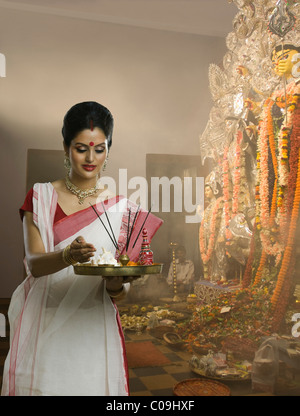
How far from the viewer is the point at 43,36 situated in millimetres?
2588

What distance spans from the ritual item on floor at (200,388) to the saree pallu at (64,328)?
2.95 feet

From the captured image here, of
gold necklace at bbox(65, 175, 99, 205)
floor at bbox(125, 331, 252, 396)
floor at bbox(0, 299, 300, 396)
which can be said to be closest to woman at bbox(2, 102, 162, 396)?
gold necklace at bbox(65, 175, 99, 205)

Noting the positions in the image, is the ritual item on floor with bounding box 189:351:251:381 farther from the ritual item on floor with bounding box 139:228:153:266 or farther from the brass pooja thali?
the brass pooja thali

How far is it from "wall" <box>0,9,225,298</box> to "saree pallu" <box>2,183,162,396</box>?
0.87 m

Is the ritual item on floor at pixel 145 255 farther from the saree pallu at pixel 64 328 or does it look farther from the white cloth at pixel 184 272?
the white cloth at pixel 184 272

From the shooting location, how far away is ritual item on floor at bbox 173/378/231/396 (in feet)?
8.16

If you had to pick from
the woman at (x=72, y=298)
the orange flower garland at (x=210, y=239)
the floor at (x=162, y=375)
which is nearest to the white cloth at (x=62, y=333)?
the woman at (x=72, y=298)

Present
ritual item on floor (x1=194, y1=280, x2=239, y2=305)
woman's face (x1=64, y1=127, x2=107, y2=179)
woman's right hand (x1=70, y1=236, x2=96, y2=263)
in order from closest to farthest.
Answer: woman's right hand (x1=70, y1=236, x2=96, y2=263), woman's face (x1=64, y1=127, x2=107, y2=179), ritual item on floor (x1=194, y1=280, x2=239, y2=305)

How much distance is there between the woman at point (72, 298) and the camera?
1.67 m

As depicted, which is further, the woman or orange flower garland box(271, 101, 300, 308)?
orange flower garland box(271, 101, 300, 308)
